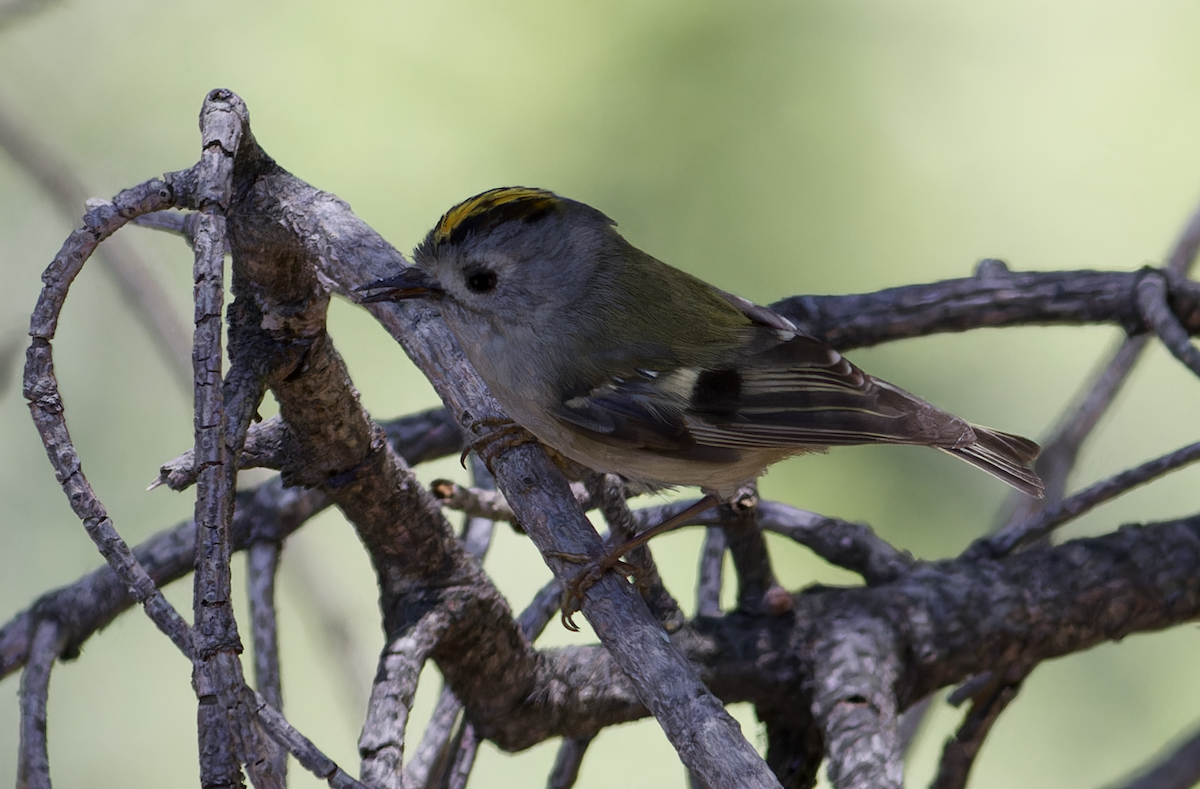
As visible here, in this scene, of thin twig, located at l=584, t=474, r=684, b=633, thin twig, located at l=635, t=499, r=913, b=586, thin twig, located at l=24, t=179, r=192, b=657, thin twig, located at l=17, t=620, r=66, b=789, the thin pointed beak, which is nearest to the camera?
thin twig, located at l=24, t=179, r=192, b=657

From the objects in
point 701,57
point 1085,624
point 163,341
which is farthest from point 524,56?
point 1085,624

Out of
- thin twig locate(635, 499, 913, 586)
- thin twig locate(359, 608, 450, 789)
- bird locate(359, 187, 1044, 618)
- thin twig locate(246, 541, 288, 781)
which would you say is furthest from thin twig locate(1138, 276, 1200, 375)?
thin twig locate(246, 541, 288, 781)

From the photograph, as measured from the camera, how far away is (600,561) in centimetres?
81

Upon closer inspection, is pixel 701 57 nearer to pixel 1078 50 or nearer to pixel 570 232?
pixel 1078 50

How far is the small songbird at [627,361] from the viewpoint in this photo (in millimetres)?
1069

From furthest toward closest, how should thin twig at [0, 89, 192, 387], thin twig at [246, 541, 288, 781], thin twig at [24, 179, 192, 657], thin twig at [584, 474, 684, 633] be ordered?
thin twig at [0, 89, 192, 387] < thin twig at [584, 474, 684, 633] < thin twig at [246, 541, 288, 781] < thin twig at [24, 179, 192, 657]

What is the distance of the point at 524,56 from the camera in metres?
1.65

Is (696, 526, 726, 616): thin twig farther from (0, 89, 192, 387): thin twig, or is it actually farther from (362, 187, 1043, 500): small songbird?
(0, 89, 192, 387): thin twig

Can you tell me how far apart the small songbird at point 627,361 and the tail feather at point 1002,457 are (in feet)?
0.12

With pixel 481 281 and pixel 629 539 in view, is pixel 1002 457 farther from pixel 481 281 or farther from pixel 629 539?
pixel 481 281

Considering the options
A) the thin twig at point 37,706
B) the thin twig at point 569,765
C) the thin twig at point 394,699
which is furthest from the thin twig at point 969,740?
the thin twig at point 37,706

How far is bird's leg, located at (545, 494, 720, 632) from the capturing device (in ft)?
2.64

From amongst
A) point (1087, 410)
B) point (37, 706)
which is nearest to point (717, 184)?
point (1087, 410)

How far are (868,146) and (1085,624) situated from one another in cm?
84
